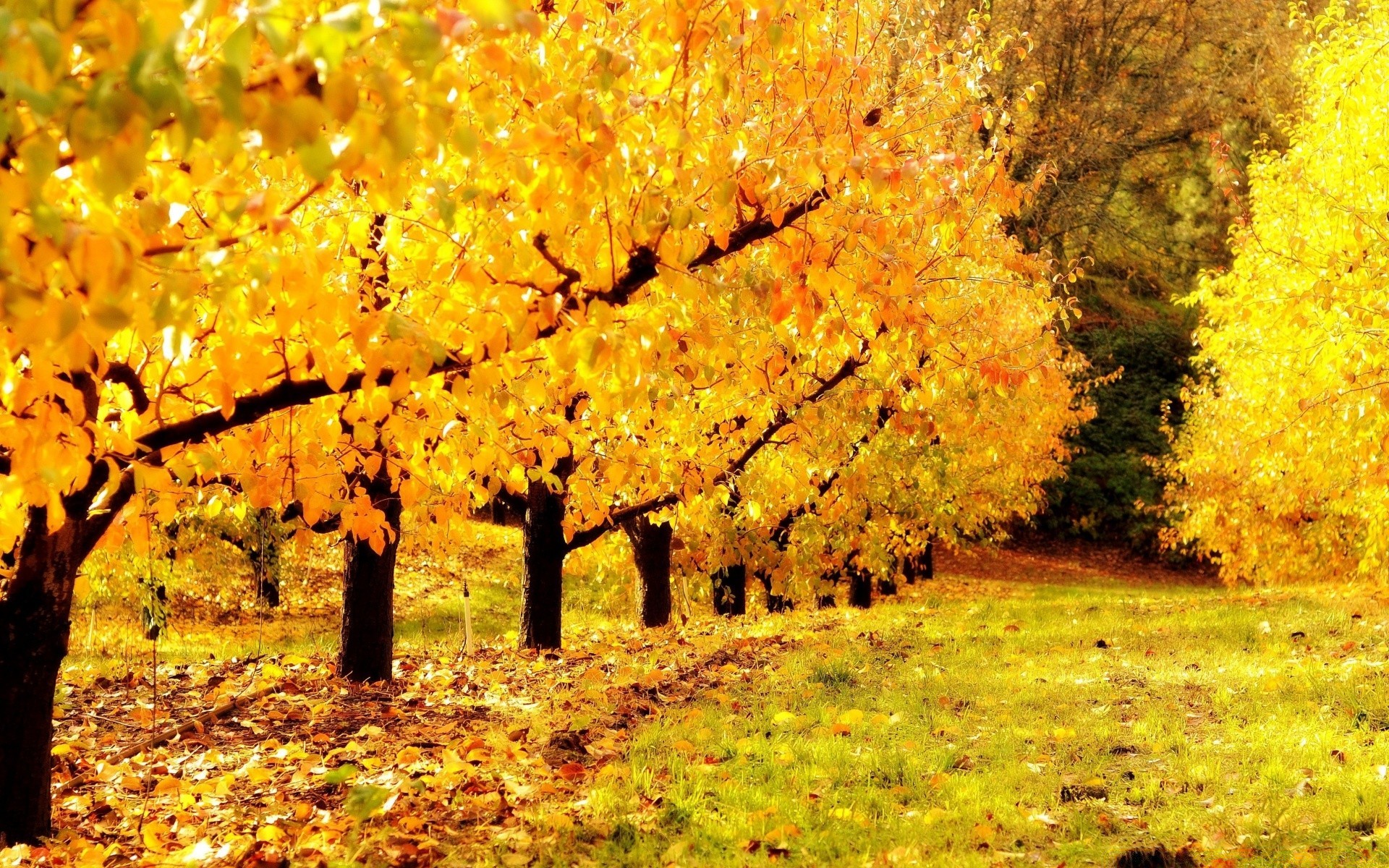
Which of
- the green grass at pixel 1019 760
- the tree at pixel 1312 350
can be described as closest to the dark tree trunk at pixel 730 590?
the green grass at pixel 1019 760

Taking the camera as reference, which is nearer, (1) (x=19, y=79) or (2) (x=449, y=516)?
(1) (x=19, y=79)

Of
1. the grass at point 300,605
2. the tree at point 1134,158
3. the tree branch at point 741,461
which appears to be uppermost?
the tree at point 1134,158

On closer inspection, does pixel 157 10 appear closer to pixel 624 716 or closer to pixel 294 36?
pixel 294 36

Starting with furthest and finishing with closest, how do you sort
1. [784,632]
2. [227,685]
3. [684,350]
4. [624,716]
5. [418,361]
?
[784,632]
[227,685]
[624,716]
[684,350]
[418,361]

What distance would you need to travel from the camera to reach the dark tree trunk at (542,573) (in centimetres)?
1091

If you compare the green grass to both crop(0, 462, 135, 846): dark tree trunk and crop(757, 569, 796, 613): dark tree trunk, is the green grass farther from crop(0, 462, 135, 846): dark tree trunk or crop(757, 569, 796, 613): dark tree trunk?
crop(757, 569, 796, 613): dark tree trunk

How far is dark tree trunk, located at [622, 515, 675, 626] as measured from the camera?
Result: 12.9 m

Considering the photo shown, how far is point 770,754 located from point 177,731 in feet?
11.7

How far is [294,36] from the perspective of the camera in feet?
6.84

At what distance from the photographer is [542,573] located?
1105 cm

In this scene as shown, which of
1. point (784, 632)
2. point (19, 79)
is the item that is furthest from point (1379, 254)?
point (19, 79)

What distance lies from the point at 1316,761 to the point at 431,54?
5.56m

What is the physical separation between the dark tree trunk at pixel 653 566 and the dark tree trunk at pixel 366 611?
4.41 meters

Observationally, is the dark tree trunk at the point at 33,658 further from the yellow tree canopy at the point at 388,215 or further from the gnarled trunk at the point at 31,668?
the yellow tree canopy at the point at 388,215
